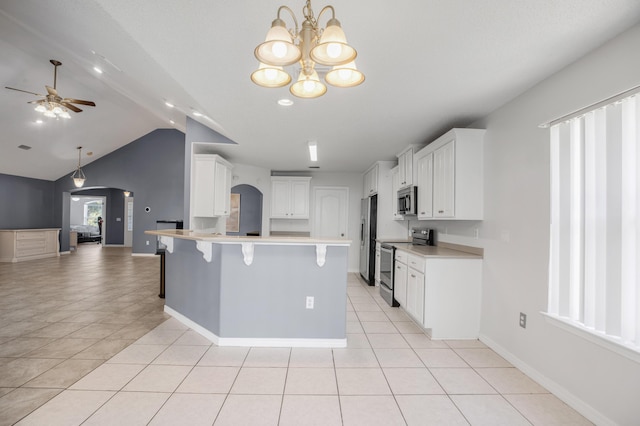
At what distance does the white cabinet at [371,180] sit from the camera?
605 cm

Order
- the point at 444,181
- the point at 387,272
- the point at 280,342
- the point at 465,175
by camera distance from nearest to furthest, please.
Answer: the point at 280,342 < the point at 465,175 < the point at 444,181 < the point at 387,272

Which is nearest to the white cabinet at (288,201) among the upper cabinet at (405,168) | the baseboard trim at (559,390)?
the upper cabinet at (405,168)

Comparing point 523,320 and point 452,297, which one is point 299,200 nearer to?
point 452,297

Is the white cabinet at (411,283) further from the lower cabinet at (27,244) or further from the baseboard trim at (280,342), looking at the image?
the lower cabinet at (27,244)

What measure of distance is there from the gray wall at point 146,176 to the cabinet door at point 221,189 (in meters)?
4.38

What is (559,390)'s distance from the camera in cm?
224

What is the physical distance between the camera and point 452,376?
8.22 feet

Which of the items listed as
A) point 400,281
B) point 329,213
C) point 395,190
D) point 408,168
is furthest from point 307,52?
point 329,213

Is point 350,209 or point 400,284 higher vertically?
point 350,209

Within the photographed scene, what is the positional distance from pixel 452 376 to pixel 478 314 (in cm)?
106

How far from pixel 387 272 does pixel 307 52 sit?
386 centimetres

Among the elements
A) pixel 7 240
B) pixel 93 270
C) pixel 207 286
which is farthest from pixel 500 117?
pixel 7 240

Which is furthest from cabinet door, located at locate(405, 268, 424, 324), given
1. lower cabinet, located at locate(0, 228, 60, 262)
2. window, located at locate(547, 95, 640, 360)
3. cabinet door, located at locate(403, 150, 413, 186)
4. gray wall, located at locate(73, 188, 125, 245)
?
gray wall, located at locate(73, 188, 125, 245)

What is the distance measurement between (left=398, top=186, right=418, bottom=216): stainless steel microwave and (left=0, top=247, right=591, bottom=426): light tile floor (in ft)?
5.23
